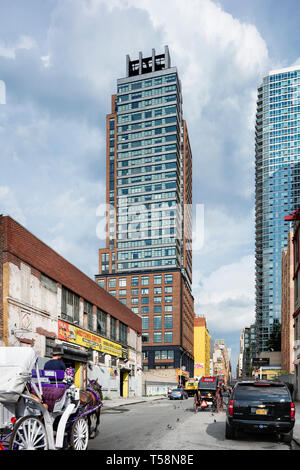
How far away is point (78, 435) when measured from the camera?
9.56 meters

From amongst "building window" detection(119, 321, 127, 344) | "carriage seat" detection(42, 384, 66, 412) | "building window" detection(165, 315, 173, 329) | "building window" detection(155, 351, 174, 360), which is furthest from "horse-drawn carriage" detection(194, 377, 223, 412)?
"building window" detection(165, 315, 173, 329)

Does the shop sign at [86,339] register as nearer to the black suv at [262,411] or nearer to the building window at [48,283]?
the building window at [48,283]

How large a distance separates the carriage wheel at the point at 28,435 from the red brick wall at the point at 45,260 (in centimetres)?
1930

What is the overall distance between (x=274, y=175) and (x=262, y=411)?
16323cm

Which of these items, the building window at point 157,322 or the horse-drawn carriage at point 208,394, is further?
the building window at point 157,322

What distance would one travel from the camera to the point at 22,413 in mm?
8188

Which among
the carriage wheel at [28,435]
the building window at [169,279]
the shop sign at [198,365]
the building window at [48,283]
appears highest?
the building window at [169,279]

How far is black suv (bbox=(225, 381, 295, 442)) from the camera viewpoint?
1205cm

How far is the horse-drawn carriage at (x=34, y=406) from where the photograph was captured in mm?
7719

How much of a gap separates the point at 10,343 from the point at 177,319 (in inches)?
3667

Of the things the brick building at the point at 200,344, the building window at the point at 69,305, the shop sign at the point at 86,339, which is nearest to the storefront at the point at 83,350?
the shop sign at the point at 86,339

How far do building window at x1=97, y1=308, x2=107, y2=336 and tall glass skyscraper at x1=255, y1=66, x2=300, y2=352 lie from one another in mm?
117342
